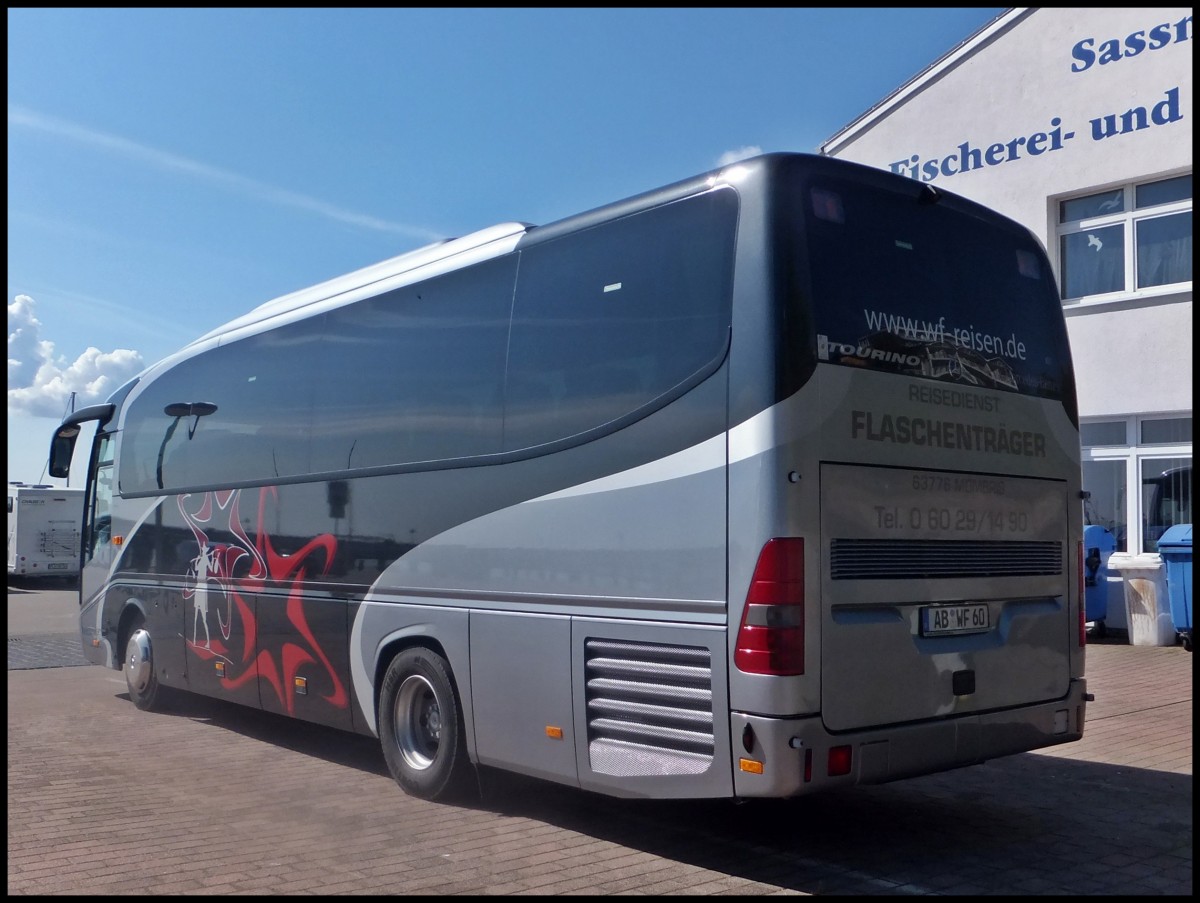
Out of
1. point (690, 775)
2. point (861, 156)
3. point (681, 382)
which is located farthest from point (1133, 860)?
point (861, 156)

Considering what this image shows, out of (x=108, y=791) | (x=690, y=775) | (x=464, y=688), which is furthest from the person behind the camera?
(x=108, y=791)

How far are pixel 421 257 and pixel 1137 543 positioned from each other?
1174 centimetres

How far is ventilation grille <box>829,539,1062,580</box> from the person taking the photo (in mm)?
5793

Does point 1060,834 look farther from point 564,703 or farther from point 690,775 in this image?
point 564,703

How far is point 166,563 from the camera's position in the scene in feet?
36.3

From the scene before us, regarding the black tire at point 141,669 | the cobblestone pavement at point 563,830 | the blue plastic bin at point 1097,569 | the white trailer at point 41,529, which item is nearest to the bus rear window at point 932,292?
the cobblestone pavement at point 563,830

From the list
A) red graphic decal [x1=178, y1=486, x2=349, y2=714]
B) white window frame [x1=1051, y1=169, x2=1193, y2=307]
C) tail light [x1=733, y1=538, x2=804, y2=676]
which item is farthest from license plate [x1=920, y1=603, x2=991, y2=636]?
white window frame [x1=1051, y1=169, x2=1193, y2=307]

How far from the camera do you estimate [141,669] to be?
1167 cm

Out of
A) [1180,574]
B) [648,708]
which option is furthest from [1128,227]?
[648,708]

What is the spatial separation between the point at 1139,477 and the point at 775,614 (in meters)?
12.4

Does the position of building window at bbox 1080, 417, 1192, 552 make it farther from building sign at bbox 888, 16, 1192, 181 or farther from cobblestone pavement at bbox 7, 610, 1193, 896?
cobblestone pavement at bbox 7, 610, 1193, 896

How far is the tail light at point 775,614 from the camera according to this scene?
5465 mm

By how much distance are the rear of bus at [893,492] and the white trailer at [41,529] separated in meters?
31.8

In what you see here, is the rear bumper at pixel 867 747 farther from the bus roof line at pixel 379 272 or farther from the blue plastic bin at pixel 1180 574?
the blue plastic bin at pixel 1180 574
